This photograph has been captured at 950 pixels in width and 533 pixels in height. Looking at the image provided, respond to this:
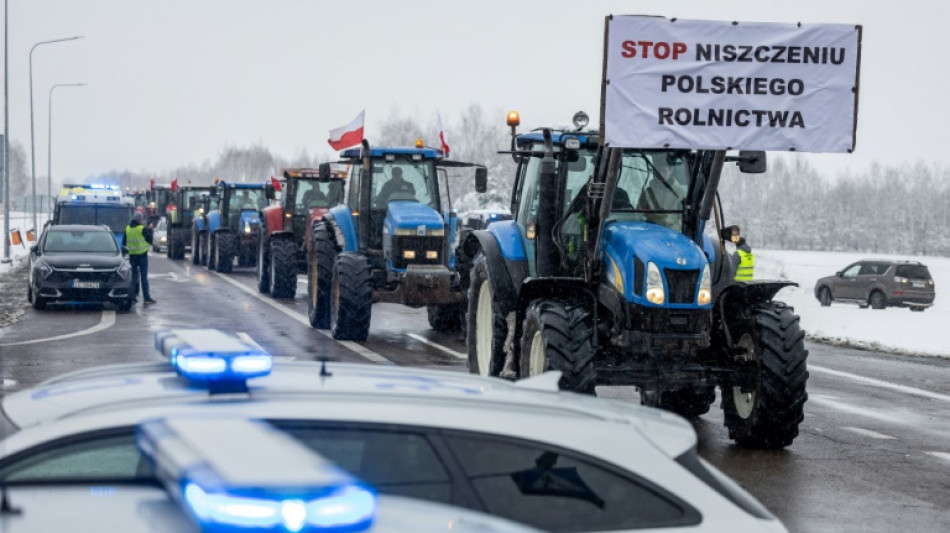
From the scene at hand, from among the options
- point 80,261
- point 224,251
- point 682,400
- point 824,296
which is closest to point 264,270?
point 80,261

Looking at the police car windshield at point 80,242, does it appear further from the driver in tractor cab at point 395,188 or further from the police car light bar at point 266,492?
the police car light bar at point 266,492

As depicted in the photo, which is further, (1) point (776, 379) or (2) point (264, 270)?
(2) point (264, 270)

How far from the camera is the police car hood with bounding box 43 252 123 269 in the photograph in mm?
24344

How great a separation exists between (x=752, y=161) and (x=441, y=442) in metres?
8.17

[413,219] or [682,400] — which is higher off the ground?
[413,219]

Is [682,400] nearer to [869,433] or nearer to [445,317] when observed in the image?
[869,433]

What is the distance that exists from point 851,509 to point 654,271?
8.93ft

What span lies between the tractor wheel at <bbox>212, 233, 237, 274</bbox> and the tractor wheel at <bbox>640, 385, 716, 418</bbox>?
26798mm

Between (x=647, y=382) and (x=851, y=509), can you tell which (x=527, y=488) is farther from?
(x=647, y=382)

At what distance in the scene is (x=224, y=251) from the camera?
3812 centimetres

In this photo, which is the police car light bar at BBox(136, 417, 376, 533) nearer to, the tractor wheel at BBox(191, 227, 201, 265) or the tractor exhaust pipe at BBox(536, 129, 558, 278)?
the tractor exhaust pipe at BBox(536, 129, 558, 278)

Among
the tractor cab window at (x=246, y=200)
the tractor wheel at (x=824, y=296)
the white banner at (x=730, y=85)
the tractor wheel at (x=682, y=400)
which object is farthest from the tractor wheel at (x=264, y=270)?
the white banner at (x=730, y=85)

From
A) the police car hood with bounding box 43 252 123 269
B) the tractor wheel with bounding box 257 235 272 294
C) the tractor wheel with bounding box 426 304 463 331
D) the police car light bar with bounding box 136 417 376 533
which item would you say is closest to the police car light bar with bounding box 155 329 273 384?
the police car light bar with bounding box 136 417 376 533

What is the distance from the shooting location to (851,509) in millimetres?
8695
